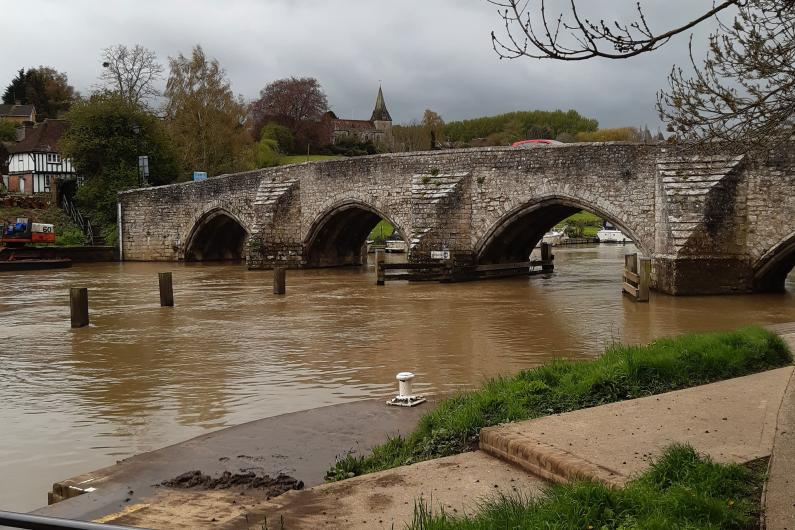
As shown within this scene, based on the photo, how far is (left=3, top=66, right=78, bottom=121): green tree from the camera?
219ft

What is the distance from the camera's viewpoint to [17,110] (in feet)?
211

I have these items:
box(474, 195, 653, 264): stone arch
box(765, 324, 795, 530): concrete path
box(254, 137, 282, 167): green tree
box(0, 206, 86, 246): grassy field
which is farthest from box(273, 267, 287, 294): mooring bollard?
box(254, 137, 282, 167): green tree

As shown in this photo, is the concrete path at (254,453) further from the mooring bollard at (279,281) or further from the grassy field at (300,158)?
the grassy field at (300,158)

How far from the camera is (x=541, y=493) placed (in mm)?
3693

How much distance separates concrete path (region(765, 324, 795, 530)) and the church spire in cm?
9035

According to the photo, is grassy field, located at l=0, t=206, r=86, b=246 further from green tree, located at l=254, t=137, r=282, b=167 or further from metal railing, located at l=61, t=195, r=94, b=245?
green tree, located at l=254, t=137, r=282, b=167

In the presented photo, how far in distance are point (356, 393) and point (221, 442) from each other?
2.19 meters

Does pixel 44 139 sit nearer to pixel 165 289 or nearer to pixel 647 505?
pixel 165 289

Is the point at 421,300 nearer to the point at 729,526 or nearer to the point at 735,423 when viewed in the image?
the point at 735,423

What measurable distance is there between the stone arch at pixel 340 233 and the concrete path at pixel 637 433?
61.2 ft

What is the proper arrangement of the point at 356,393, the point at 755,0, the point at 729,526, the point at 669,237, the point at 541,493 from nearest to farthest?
the point at 729,526
the point at 541,493
the point at 755,0
the point at 356,393
the point at 669,237

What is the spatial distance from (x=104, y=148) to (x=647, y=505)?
35.7 m

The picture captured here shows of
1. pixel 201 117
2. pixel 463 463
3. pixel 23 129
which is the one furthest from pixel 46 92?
pixel 463 463

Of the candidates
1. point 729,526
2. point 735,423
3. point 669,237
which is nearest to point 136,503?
point 729,526
